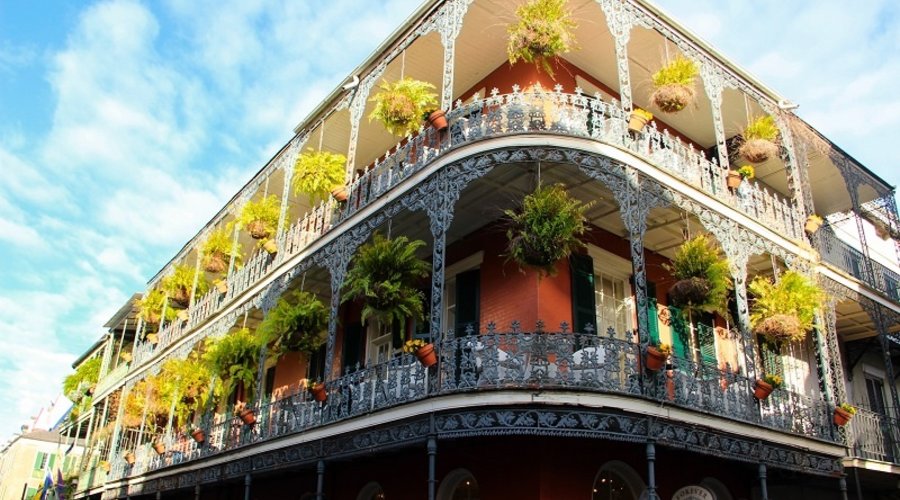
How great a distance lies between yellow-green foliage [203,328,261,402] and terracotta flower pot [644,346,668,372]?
318 inches

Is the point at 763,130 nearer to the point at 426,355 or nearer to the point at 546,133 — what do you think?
the point at 546,133

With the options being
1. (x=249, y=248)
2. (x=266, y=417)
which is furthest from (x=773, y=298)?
(x=249, y=248)

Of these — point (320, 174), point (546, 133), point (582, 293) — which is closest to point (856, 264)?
point (582, 293)

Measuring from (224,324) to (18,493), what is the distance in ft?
126

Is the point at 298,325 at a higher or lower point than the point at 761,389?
higher

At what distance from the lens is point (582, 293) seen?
1054 centimetres

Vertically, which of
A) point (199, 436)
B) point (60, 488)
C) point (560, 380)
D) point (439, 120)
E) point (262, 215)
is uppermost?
point (262, 215)

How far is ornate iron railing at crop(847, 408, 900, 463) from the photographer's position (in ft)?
37.9

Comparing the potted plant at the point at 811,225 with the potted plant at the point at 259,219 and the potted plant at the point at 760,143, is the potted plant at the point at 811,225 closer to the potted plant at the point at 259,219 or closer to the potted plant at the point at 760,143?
the potted plant at the point at 760,143

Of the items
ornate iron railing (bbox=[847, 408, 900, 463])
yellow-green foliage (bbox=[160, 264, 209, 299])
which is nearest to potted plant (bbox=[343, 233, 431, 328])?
ornate iron railing (bbox=[847, 408, 900, 463])

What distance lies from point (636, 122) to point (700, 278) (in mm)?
2424

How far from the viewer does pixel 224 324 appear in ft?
50.9

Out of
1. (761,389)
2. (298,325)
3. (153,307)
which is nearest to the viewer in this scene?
(761,389)

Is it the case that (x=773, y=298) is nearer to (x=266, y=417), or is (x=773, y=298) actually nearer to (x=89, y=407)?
(x=266, y=417)
